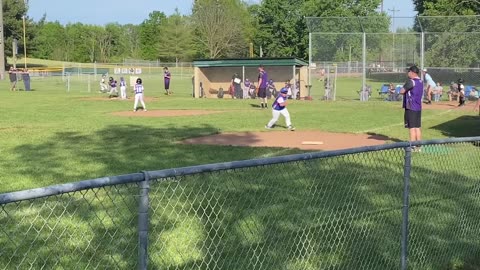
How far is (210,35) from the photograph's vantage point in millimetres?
88938

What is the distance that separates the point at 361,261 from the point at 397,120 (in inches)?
600

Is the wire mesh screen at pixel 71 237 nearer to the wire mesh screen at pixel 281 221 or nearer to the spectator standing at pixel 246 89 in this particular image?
the wire mesh screen at pixel 281 221

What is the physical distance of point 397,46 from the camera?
30.5 metres

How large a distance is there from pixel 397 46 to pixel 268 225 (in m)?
25.9

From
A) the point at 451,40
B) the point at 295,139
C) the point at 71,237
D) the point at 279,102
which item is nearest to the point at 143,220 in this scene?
the point at 71,237

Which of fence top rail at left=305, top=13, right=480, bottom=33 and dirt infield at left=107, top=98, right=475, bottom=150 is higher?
fence top rail at left=305, top=13, right=480, bottom=33

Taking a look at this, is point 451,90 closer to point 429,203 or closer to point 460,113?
point 460,113

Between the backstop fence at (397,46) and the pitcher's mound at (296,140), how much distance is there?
14062mm

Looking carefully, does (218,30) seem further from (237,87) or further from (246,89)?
(246,89)

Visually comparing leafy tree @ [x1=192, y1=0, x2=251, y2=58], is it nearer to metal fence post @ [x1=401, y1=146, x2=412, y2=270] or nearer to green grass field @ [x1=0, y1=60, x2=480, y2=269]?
green grass field @ [x1=0, y1=60, x2=480, y2=269]

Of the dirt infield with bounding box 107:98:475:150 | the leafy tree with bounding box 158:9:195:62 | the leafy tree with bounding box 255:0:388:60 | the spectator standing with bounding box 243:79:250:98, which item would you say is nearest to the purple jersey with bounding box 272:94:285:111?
the dirt infield with bounding box 107:98:475:150

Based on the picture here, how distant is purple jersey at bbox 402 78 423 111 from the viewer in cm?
1265

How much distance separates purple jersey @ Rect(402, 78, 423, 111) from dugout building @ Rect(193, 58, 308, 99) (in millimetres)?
19217

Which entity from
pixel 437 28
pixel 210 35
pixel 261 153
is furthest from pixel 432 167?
pixel 210 35
